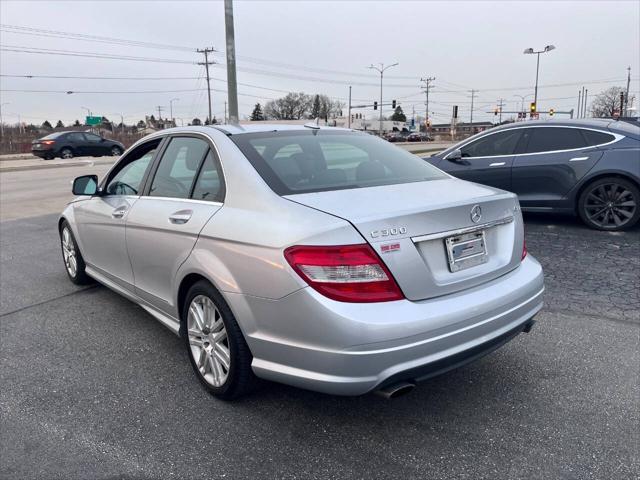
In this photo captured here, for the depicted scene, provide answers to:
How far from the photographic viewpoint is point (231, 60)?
17609mm

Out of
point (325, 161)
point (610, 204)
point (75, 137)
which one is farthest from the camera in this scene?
point (75, 137)

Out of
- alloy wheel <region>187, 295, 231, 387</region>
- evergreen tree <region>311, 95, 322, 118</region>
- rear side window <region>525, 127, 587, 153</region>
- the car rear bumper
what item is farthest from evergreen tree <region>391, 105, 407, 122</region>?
the car rear bumper

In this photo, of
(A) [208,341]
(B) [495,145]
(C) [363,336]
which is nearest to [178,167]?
(A) [208,341]

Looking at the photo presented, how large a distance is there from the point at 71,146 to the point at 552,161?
27.6 metres

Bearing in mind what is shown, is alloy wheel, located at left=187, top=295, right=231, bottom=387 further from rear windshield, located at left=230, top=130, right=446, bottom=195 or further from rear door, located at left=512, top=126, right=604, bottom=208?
rear door, located at left=512, top=126, right=604, bottom=208

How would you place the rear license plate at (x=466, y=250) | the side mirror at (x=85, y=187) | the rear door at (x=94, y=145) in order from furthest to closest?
the rear door at (x=94, y=145)
the side mirror at (x=85, y=187)
the rear license plate at (x=466, y=250)

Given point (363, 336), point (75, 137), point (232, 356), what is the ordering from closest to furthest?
point (363, 336), point (232, 356), point (75, 137)

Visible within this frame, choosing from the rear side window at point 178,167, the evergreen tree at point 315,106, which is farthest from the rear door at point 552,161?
the evergreen tree at point 315,106

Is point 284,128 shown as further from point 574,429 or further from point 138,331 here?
point 574,429

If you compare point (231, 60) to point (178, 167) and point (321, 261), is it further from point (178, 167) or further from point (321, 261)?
point (321, 261)

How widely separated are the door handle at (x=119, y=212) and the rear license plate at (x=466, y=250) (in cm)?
252

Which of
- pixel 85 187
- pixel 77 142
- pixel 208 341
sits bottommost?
pixel 208 341

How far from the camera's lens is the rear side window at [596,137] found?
7.37m

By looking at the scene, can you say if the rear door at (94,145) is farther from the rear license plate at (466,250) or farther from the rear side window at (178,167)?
the rear license plate at (466,250)
